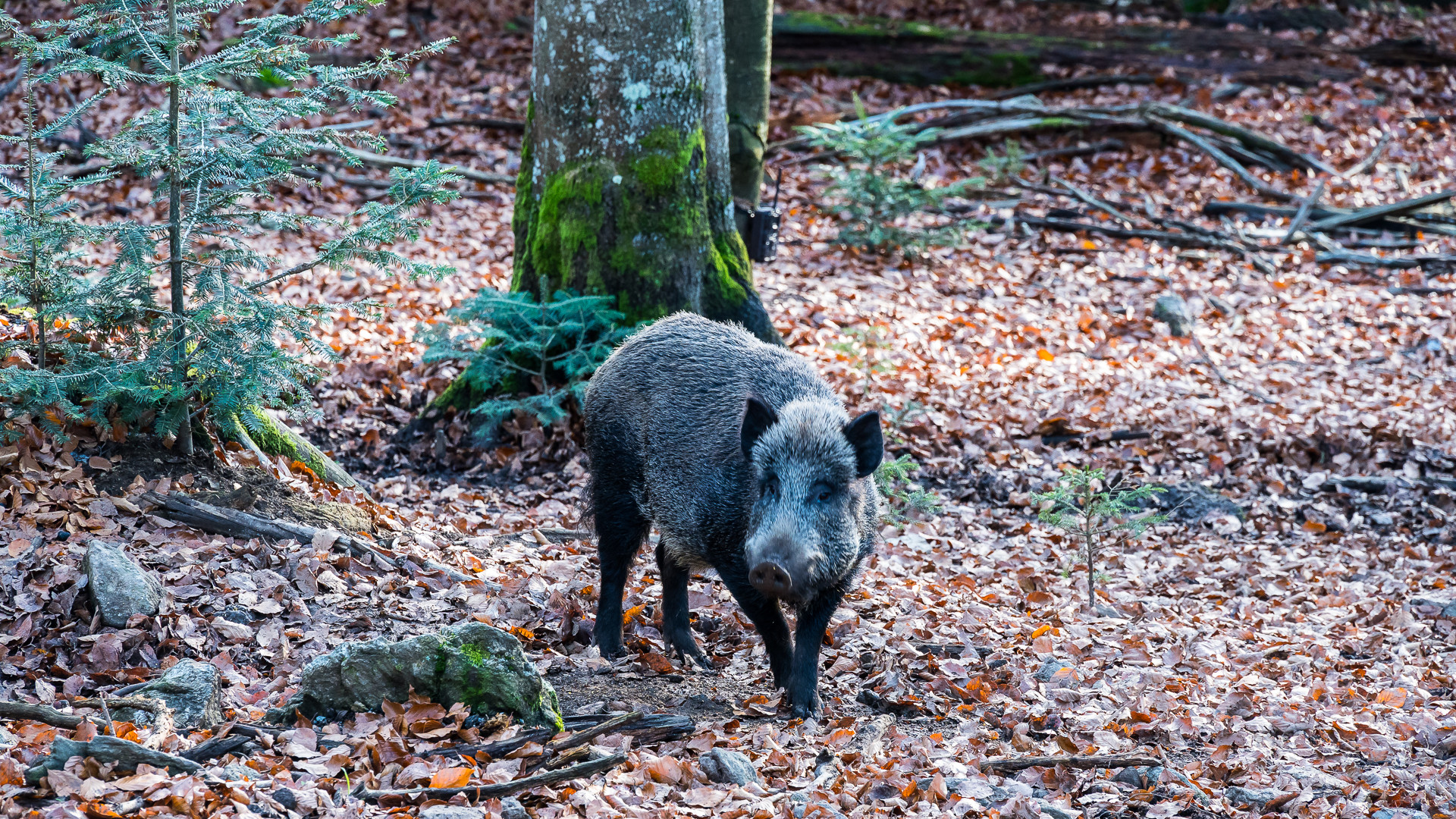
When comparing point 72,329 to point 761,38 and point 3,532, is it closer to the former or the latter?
point 3,532

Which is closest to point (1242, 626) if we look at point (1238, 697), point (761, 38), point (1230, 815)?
point (1238, 697)

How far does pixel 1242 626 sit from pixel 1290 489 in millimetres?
2458

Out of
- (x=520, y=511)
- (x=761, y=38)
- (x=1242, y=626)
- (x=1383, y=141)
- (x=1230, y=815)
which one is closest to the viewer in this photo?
(x=1230, y=815)

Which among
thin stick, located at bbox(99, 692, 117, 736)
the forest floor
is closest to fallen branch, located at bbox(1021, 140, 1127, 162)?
the forest floor

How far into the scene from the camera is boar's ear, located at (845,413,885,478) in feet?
16.6

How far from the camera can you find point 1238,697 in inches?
213

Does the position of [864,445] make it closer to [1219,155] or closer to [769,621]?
[769,621]

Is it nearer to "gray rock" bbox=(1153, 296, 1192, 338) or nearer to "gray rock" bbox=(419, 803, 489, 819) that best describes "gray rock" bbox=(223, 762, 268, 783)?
"gray rock" bbox=(419, 803, 489, 819)

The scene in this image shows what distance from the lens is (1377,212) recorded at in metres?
14.2

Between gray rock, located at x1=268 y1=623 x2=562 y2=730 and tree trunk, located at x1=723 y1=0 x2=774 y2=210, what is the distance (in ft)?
23.5

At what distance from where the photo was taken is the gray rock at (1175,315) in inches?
450

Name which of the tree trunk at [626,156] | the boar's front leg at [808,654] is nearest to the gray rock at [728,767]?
the boar's front leg at [808,654]

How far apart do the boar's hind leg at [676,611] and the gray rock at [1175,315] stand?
24.0ft

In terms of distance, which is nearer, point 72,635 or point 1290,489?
point 72,635
